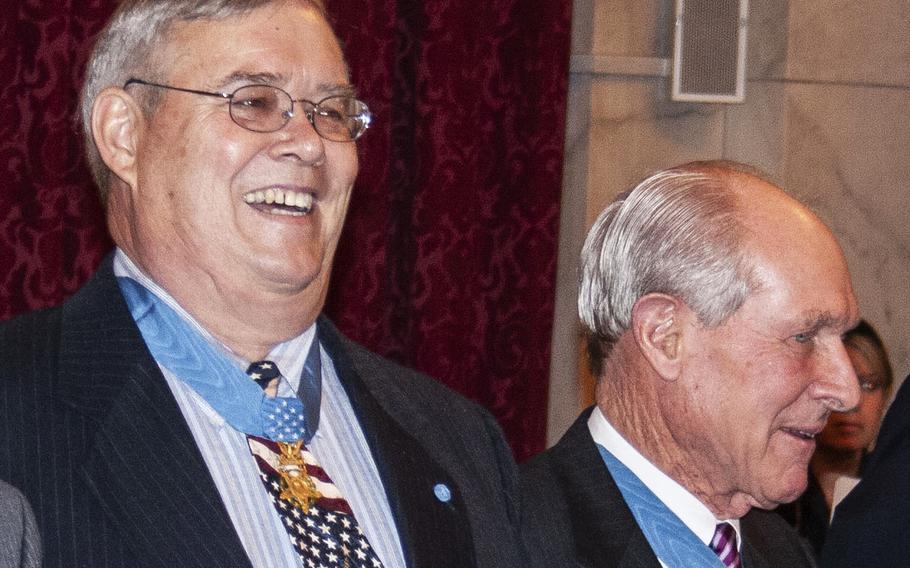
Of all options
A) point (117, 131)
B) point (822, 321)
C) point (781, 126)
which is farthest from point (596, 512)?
point (781, 126)

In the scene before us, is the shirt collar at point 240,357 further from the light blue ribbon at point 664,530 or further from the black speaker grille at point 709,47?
the black speaker grille at point 709,47

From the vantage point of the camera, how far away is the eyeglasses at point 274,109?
2145 millimetres

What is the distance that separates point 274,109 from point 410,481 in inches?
26.0

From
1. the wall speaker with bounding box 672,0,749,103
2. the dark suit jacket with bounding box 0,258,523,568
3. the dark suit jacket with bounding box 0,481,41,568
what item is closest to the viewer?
the dark suit jacket with bounding box 0,481,41,568

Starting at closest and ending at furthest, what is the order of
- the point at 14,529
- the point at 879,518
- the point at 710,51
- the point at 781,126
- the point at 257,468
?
the point at 14,529
the point at 257,468
the point at 879,518
the point at 710,51
the point at 781,126

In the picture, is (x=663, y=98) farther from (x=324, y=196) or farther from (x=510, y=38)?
(x=324, y=196)

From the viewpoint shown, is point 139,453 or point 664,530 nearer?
point 139,453

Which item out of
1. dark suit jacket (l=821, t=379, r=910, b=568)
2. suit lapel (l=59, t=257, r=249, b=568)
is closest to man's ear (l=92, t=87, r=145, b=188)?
suit lapel (l=59, t=257, r=249, b=568)

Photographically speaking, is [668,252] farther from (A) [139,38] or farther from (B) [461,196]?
(B) [461,196]

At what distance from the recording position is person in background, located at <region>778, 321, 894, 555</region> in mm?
4562

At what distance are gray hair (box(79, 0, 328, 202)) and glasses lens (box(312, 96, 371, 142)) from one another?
0.20 m

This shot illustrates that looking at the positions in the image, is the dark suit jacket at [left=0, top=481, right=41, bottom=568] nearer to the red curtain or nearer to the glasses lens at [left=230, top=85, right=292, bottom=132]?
the glasses lens at [left=230, top=85, right=292, bottom=132]

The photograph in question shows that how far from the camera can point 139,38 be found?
2.20m

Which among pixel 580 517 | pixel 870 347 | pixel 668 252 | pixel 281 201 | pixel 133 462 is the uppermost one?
pixel 281 201
